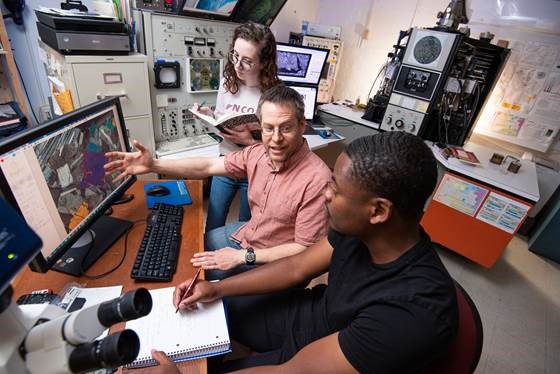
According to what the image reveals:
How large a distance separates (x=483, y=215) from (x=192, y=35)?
2295mm

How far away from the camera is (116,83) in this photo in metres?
1.70

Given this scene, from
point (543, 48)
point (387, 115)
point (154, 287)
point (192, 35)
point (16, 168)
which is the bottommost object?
point (154, 287)

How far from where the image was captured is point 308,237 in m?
1.13

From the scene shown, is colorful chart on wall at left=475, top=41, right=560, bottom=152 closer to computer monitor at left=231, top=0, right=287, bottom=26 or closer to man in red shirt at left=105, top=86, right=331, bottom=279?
computer monitor at left=231, top=0, right=287, bottom=26

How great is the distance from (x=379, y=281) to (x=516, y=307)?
2046mm

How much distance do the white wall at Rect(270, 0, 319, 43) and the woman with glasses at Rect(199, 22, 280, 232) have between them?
59.3 inches

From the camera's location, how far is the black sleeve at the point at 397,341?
2.03ft

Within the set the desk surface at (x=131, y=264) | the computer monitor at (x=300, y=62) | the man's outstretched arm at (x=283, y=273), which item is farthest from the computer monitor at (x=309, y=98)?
the man's outstretched arm at (x=283, y=273)

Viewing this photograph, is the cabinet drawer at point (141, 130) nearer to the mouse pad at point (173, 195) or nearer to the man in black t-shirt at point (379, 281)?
the mouse pad at point (173, 195)

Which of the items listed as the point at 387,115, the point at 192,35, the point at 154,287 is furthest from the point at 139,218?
the point at 387,115

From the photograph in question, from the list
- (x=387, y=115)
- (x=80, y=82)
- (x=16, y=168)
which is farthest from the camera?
(x=387, y=115)

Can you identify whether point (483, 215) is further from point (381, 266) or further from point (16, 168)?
point (16, 168)

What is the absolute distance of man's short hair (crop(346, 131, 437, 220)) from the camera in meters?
0.68

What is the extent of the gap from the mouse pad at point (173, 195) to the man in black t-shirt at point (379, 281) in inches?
19.3
